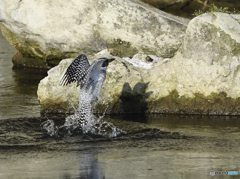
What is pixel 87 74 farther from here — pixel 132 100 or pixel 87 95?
pixel 132 100

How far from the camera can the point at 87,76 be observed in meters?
8.43

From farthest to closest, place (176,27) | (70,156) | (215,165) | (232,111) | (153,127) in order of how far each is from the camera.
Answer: (176,27), (232,111), (153,127), (70,156), (215,165)

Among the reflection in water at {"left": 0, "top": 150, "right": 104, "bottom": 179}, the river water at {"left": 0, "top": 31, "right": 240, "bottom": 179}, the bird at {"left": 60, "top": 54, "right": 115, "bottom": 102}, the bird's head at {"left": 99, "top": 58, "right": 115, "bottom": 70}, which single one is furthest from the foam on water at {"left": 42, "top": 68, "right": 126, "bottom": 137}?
the reflection in water at {"left": 0, "top": 150, "right": 104, "bottom": 179}

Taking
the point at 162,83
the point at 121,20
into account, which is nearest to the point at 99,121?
the point at 162,83

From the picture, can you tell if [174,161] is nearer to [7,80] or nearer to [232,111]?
[232,111]

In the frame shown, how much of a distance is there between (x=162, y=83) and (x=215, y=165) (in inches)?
139

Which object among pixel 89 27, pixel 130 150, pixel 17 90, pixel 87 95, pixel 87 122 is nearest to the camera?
pixel 130 150

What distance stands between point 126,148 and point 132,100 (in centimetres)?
250

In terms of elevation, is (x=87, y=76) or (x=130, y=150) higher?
(x=87, y=76)

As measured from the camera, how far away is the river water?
6004 mm

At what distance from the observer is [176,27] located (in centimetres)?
1184

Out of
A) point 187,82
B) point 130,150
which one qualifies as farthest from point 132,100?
point 130,150

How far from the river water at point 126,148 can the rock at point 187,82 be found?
0.29 metres

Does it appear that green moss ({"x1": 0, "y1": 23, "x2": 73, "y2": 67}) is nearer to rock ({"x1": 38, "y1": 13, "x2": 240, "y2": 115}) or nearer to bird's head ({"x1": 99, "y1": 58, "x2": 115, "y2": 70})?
rock ({"x1": 38, "y1": 13, "x2": 240, "y2": 115})
